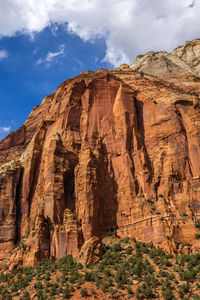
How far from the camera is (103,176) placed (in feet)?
121

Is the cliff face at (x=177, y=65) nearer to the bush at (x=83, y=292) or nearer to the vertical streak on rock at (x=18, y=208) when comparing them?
the vertical streak on rock at (x=18, y=208)

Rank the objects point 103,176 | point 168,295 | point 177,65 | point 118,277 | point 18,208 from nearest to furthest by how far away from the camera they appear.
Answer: point 168,295 < point 118,277 < point 103,176 < point 18,208 < point 177,65

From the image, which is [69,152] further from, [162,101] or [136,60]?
[136,60]

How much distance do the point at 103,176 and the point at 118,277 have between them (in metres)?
13.0

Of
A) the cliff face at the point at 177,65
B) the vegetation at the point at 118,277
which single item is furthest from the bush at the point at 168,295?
the cliff face at the point at 177,65

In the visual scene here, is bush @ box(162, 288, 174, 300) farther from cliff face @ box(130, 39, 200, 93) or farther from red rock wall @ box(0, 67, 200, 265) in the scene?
cliff face @ box(130, 39, 200, 93)

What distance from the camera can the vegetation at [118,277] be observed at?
2466 centimetres

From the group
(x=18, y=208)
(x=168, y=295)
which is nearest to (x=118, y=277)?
(x=168, y=295)

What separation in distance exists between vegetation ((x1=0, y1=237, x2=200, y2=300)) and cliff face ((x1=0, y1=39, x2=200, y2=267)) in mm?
1343

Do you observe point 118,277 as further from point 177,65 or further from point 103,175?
point 177,65

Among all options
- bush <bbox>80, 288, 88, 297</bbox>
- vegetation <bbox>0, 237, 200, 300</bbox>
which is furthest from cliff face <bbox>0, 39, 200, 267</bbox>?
bush <bbox>80, 288, 88, 297</bbox>

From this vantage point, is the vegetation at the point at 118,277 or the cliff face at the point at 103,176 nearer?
the vegetation at the point at 118,277

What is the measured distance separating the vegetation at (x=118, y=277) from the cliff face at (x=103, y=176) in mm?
1343

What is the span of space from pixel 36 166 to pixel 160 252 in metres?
20.9
